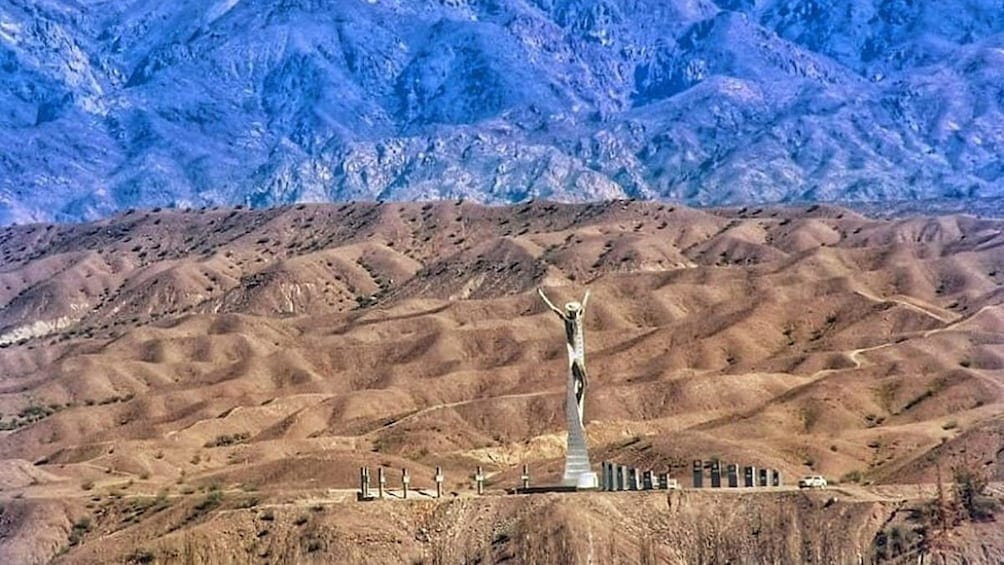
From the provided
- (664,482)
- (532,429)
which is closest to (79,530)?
A: (664,482)

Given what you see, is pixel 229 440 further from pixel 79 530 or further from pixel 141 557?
pixel 141 557

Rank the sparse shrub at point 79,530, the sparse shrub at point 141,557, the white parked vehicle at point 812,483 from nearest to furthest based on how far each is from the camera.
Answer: the white parked vehicle at point 812,483, the sparse shrub at point 141,557, the sparse shrub at point 79,530

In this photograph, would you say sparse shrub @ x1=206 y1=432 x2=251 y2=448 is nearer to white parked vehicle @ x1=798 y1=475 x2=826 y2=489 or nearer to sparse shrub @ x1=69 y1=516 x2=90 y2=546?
sparse shrub @ x1=69 y1=516 x2=90 y2=546

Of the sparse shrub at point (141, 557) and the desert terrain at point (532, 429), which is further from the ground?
the desert terrain at point (532, 429)

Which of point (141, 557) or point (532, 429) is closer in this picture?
point (141, 557)

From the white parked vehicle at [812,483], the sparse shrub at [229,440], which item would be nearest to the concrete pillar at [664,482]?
the white parked vehicle at [812,483]

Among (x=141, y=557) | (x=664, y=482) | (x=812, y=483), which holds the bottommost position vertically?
(x=141, y=557)

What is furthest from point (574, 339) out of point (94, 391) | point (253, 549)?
point (94, 391)

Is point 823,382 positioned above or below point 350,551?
above

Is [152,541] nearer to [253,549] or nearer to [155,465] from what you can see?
[253,549]

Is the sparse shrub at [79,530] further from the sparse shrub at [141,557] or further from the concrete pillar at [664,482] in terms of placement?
the concrete pillar at [664,482]

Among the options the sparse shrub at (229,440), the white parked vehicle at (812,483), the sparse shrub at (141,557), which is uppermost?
→ the sparse shrub at (229,440)
